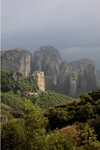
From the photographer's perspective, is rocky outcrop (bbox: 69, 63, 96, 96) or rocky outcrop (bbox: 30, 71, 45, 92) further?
rocky outcrop (bbox: 69, 63, 96, 96)

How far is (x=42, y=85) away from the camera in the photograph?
73.6 metres

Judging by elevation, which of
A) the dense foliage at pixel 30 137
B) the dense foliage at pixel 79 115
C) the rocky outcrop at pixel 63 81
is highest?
the dense foliage at pixel 30 137

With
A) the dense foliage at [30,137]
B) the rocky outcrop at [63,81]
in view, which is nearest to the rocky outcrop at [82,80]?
the rocky outcrop at [63,81]

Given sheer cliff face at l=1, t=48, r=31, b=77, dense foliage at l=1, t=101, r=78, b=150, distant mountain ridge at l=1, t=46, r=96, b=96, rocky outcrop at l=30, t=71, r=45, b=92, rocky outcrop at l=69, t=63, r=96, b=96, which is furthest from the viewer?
sheer cliff face at l=1, t=48, r=31, b=77

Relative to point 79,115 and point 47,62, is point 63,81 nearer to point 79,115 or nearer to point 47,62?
point 47,62

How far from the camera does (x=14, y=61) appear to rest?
9456 cm

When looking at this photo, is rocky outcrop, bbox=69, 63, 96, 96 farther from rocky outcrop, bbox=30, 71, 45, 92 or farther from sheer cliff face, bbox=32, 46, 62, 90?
sheer cliff face, bbox=32, 46, 62, 90

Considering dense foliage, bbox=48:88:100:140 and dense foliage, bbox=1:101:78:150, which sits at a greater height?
dense foliage, bbox=1:101:78:150

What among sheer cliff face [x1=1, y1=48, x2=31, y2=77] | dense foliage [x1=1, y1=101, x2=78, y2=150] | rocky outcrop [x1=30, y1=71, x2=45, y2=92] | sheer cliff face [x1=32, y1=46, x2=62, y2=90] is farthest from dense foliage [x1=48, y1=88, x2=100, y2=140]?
sheer cliff face [x1=32, y1=46, x2=62, y2=90]

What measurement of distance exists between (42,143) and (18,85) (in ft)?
172

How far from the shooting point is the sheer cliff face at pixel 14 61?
88000mm

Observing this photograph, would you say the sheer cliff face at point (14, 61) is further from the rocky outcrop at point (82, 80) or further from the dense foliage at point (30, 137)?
the dense foliage at point (30, 137)

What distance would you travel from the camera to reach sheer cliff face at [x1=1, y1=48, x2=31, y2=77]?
88.0 m

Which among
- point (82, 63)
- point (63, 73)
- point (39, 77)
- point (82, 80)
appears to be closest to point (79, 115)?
point (39, 77)
